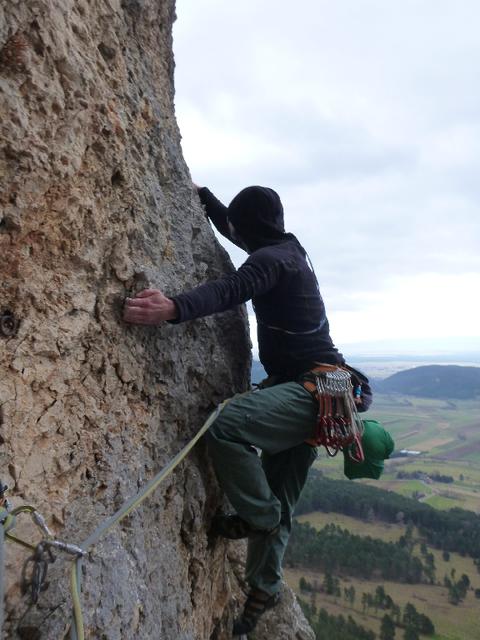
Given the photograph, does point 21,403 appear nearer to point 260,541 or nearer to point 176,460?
point 176,460

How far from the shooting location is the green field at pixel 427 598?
146ft

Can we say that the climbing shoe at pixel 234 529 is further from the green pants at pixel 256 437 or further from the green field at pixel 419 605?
the green field at pixel 419 605

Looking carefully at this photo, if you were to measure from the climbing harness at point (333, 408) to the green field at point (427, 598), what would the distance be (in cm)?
4725

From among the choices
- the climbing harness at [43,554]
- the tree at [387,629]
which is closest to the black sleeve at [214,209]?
the climbing harness at [43,554]

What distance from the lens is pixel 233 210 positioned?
4520mm

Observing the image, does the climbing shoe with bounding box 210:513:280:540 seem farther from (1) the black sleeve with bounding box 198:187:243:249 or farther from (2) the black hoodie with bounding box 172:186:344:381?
(1) the black sleeve with bounding box 198:187:243:249

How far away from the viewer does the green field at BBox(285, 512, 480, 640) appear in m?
44.6

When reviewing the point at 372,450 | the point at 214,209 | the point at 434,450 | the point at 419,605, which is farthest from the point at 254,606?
the point at 434,450

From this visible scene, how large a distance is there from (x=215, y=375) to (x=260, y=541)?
141 cm

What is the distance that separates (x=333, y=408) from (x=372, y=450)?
0.59 m

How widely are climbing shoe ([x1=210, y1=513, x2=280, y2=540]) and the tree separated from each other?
44139 millimetres

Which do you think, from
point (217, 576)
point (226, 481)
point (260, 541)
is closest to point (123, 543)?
point (226, 481)

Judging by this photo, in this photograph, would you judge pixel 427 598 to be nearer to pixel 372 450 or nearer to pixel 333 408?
pixel 372 450

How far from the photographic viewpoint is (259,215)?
439cm
